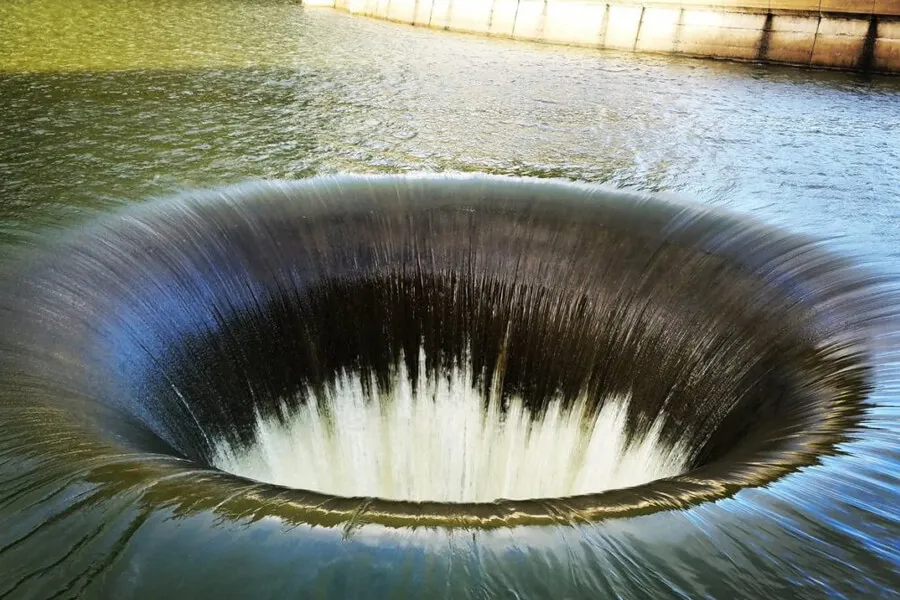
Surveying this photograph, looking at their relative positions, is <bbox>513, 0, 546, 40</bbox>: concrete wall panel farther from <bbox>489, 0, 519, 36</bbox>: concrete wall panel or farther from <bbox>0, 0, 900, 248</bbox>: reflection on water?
<bbox>0, 0, 900, 248</bbox>: reflection on water

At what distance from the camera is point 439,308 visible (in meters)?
5.10

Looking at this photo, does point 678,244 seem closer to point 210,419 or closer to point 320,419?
point 320,419

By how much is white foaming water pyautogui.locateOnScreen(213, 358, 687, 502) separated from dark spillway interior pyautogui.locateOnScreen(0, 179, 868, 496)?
0.12 meters

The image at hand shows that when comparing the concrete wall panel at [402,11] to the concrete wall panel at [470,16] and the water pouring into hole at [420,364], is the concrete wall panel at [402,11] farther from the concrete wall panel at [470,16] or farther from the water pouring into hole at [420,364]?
the water pouring into hole at [420,364]

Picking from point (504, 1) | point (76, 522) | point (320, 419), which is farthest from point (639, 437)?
point (504, 1)

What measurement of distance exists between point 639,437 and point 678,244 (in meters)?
1.26

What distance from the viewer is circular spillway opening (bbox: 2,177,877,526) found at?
366 centimetres

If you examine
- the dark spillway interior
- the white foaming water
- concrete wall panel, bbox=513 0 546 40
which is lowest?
the white foaming water

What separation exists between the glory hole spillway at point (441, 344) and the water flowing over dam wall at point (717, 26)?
302 centimetres

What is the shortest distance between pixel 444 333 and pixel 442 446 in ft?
2.31

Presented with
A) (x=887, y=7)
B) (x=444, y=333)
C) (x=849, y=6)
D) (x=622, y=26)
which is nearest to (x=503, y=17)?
(x=622, y=26)

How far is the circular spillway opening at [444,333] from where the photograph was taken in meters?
3.66

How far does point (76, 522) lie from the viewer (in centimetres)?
242

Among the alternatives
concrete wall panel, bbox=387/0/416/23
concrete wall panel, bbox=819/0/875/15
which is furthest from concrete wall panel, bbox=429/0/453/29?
concrete wall panel, bbox=819/0/875/15
